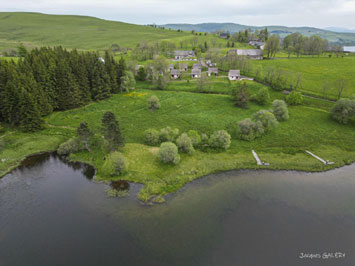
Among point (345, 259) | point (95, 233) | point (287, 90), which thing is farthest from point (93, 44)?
point (345, 259)

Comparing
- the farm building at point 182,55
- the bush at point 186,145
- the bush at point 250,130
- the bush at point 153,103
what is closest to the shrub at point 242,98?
the bush at point 250,130

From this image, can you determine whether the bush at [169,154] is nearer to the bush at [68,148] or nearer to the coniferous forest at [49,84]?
the bush at [68,148]

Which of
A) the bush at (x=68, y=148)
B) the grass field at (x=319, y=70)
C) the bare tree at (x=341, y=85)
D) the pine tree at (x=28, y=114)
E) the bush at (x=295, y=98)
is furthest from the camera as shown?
the grass field at (x=319, y=70)

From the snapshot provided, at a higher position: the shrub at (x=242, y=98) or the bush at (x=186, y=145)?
the shrub at (x=242, y=98)

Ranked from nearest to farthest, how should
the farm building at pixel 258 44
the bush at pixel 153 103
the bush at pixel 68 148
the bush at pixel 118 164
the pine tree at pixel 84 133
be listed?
the bush at pixel 118 164
the pine tree at pixel 84 133
the bush at pixel 68 148
the bush at pixel 153 103
the farm building at pixel 258 44

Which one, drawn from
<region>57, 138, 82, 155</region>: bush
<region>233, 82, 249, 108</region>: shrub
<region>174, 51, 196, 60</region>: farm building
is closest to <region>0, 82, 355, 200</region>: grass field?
<region>57, 138, 82, 155</region>: bush

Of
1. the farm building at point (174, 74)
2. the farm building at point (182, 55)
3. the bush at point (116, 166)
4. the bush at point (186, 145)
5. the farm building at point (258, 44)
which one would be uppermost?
the farm building at point (258, 44)
